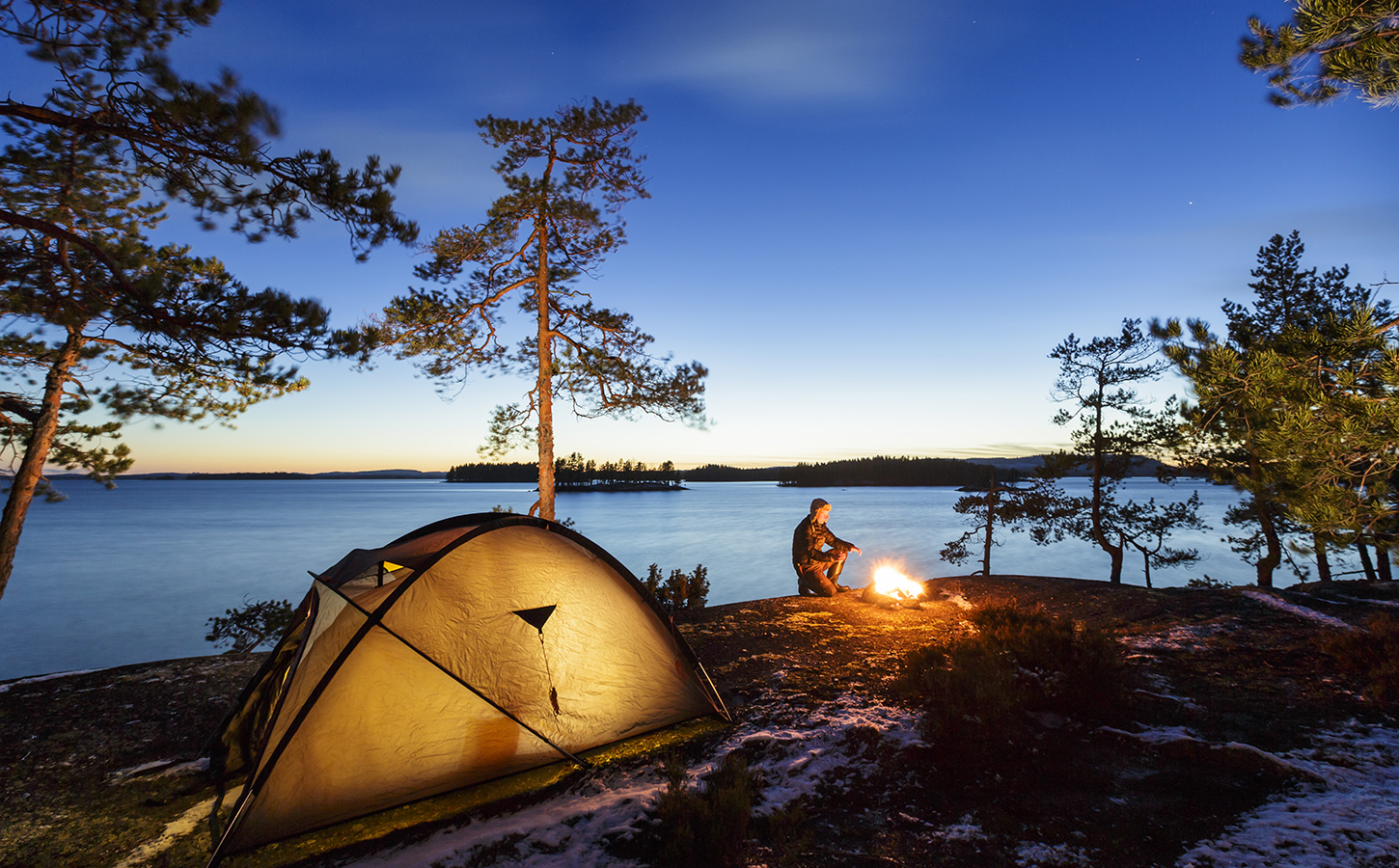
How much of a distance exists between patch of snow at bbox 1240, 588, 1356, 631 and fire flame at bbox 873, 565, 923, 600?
4.48m

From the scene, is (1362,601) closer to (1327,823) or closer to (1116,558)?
(1327,823)

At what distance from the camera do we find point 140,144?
519 centimetres

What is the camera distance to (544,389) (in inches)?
460

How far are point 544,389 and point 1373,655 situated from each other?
11.7m

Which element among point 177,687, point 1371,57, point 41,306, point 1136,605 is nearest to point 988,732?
point 1136,605

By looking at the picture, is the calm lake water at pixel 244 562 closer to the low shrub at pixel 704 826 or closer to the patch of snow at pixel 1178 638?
the patch of snow at pixel 1178 638

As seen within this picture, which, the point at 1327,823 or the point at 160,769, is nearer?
the point at 1327,823

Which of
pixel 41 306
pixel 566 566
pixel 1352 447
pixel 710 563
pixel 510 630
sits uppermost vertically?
pixel 41 306

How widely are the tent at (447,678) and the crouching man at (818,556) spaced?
16.0ft

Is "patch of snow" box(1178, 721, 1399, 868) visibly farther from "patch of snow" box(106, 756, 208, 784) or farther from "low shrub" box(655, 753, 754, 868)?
"patch of snow" box(106, 756, 208, 784)

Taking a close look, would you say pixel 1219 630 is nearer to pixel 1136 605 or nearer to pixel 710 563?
pixel 1136 605

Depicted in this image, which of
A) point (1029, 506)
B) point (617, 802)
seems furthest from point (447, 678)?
point (1029, 506)

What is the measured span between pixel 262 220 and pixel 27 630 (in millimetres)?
27395

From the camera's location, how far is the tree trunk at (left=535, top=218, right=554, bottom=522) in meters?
11.6
